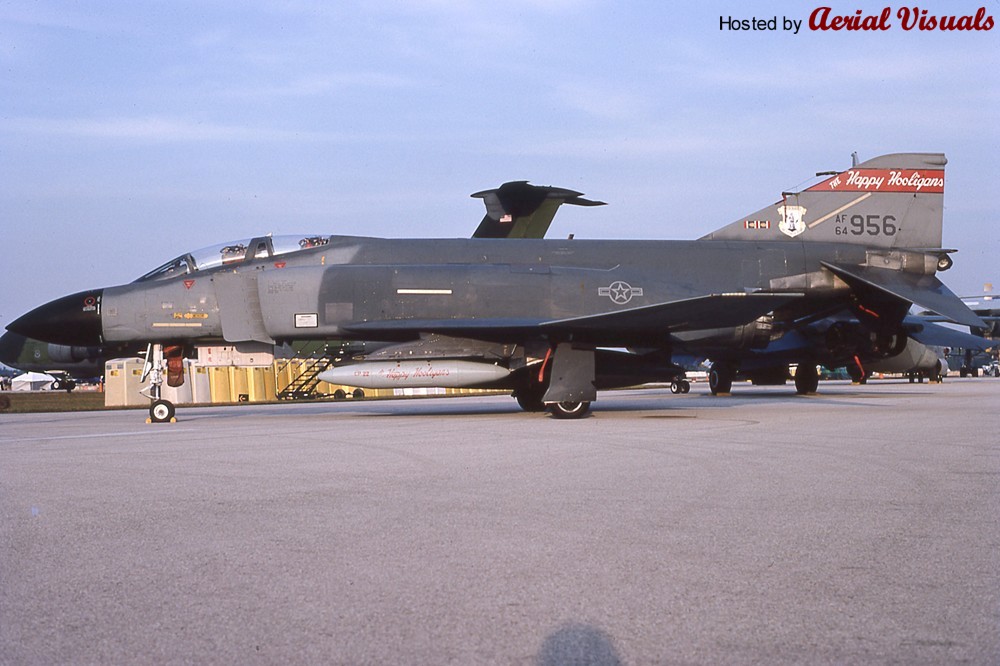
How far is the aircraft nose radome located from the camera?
48.8 ft

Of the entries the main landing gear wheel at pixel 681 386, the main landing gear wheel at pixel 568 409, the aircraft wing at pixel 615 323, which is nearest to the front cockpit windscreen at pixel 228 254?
the aircraft wing at pixel 615 323

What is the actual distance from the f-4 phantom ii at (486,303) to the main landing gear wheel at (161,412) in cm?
3

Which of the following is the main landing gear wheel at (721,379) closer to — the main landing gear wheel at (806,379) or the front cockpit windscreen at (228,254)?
the main landing gear wheel at (806,379)

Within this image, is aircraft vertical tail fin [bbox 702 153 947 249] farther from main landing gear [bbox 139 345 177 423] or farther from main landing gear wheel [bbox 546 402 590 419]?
main landing gear [bbox 139 345 177 423]

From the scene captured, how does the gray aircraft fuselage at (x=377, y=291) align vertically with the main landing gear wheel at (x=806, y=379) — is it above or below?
above

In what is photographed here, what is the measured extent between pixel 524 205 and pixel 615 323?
8158 millimetres

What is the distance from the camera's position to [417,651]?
2.90 meters

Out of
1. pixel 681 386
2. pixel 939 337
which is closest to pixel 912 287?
pixel 939 337

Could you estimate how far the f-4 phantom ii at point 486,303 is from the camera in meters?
14.2

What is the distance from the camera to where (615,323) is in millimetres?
13945

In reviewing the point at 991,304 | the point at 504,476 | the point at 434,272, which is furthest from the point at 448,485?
the point at 991,304

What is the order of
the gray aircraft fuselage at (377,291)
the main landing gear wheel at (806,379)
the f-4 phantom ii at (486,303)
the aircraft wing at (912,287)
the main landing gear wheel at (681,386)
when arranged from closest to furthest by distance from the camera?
1. the f-4 phantom ii at (486,303)
2. the gray aircraft fuselage at (377,291)
3. the aircraft wing at (912,287)
4. the main landing gear wheel at (806,379)
5. the main landing gear wheel at (681,386)

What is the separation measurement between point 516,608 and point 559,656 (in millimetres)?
558

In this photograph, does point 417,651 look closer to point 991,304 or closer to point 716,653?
point 716,653
